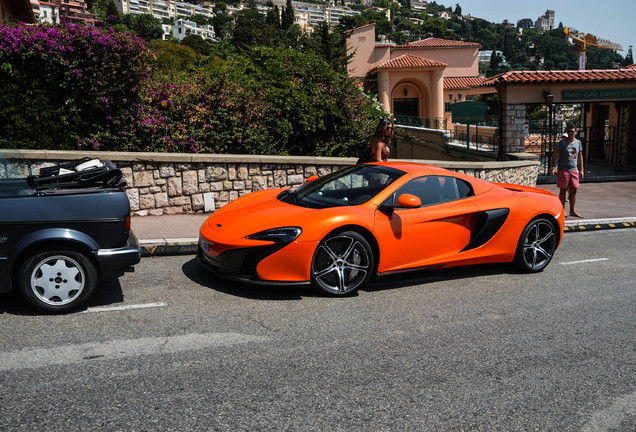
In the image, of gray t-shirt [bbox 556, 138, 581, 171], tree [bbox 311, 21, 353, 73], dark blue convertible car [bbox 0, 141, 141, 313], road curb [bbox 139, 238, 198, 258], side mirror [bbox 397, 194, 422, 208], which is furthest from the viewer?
tree [bbox 311, 21, 353, 73]

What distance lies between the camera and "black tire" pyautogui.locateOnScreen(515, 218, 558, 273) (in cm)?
715

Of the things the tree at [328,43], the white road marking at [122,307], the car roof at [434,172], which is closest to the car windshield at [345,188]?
the car roof at [434,172]

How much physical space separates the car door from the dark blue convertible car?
2593mm

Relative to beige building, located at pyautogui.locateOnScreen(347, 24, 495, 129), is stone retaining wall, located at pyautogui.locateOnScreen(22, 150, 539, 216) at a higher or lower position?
lower

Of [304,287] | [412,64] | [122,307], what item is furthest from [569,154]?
[412,64]

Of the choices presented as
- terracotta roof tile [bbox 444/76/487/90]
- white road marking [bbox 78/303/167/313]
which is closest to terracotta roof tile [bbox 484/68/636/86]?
white road marking [bbox 78/303/167/313]

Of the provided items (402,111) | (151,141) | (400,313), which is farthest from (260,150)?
(402,111)

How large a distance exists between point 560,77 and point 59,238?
1817cm

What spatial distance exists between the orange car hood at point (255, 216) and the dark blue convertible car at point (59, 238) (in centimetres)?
107

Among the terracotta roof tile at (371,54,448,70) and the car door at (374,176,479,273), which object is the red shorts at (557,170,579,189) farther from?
the terracotta roof tile at (371,54,448,70)

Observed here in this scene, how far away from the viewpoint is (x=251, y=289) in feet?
20.2

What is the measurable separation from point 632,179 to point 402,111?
34.4 meters

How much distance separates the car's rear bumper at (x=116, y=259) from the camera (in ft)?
17.1

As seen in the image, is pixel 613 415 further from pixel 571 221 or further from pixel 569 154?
pixel 569 154
